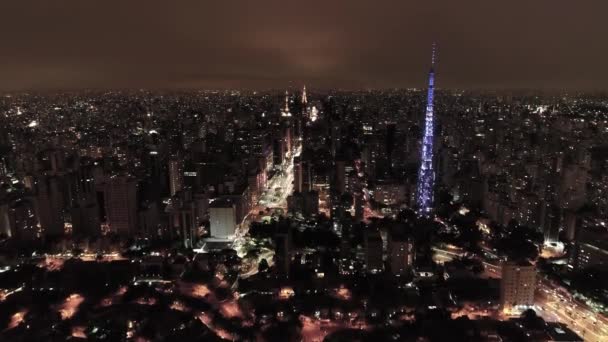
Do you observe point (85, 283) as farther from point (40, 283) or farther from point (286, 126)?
point (286, 126)

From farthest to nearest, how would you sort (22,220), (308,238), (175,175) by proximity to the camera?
(175,175), (22,220), (308,238)

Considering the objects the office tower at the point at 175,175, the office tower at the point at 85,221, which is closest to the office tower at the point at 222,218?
the office tower at the point at 85,221

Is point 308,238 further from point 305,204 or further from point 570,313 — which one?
point 570,313

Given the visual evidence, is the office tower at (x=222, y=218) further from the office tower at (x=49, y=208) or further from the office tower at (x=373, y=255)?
the office tower at (x=49, y=208)

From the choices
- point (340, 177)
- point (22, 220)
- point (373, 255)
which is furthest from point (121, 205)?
point (340, 177)

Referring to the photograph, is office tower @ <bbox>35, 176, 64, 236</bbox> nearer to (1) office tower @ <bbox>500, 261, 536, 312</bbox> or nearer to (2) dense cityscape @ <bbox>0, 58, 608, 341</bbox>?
(2) dense cityscape @ <bbox>0, 58, 608, 341</bbox>

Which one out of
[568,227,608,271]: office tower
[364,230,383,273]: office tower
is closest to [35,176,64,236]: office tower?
[364,230,383,273]: office tower
